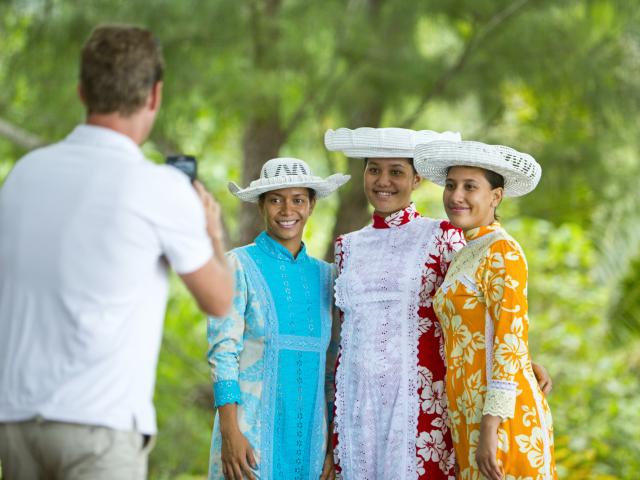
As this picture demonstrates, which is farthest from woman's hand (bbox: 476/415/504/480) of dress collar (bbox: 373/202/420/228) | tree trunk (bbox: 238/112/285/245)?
tree trunk (bbox: 238/112/285/245)

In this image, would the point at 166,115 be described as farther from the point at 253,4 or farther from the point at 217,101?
the point at 253,4

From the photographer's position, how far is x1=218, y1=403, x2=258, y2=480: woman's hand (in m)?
2.88

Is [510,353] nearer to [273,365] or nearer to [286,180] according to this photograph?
[273,365]

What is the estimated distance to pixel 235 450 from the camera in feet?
9.46

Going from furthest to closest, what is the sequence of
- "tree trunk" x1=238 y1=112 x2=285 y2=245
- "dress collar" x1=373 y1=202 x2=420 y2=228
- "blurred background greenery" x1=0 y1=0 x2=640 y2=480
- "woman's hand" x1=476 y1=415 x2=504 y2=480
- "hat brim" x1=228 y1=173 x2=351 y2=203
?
"tree trunk" x1=238 y1=112 x2=285 y2=245 < "blurred background greenery" x1=0 y1=0 x2=640 y2=480 < "dress collar" x1=373 y1=202 x2=420 y2=228 < "hat brim" x1=228 y1=173 x2=351 y2=203 < "woman's hand" x1=476 y1=415 x2=504 y2=480

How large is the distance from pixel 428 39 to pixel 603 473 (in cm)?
317

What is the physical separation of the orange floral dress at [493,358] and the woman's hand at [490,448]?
2 cm

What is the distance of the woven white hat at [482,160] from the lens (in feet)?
9.20

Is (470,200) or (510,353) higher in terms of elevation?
(470,200)

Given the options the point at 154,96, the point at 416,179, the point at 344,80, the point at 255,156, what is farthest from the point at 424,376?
the point at 255,156

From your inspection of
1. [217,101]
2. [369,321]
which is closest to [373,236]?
[369,321]

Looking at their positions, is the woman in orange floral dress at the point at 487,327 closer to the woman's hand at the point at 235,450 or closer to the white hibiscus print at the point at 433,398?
the white hibiscus print at the point at 433,398

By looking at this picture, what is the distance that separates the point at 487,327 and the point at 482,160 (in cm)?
45

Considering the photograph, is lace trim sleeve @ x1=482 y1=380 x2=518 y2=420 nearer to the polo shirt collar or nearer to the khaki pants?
the khaki pants
